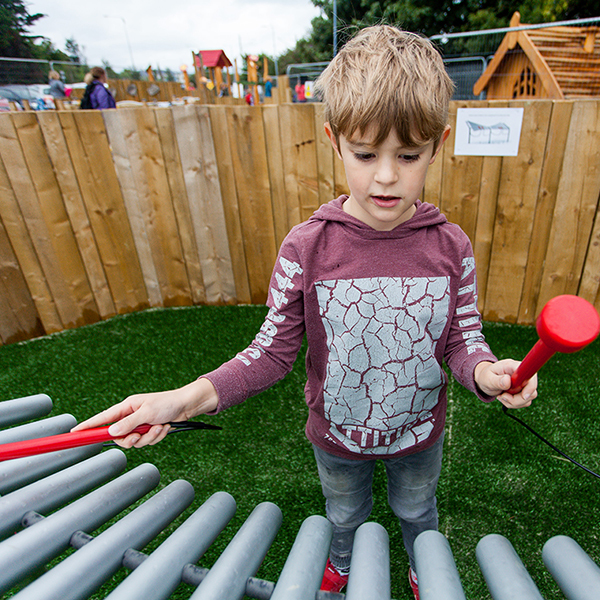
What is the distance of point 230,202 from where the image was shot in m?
3.23

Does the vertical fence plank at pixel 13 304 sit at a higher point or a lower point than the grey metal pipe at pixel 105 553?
lower

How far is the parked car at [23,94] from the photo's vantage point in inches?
481

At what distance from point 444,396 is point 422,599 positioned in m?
0.53

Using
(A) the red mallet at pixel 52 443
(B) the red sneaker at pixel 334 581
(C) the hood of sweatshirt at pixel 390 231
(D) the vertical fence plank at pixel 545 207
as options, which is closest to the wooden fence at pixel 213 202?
(D) the vertical fence plank at pixel 545 207

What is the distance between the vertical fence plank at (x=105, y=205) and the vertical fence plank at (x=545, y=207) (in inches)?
115

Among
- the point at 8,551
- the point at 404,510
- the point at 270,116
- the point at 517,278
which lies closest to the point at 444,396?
the point at 404,510

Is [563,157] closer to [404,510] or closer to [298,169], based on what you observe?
[298,169]

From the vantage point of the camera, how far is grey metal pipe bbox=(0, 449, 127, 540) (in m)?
1.00

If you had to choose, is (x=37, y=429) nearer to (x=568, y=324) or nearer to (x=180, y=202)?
(x=568, y=324)

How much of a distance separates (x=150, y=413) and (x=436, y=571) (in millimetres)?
643

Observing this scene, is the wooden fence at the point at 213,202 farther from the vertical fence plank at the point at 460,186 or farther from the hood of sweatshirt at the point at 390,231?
the hood of sweatshirt at the point at 390,231

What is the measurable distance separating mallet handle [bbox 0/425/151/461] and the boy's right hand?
0.08 feet

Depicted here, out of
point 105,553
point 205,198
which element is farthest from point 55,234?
point 105,553

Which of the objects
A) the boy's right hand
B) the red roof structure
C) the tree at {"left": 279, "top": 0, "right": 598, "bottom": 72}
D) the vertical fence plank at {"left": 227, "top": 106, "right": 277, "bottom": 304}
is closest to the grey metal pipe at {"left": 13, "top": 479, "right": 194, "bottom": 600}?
the boy's right hand
